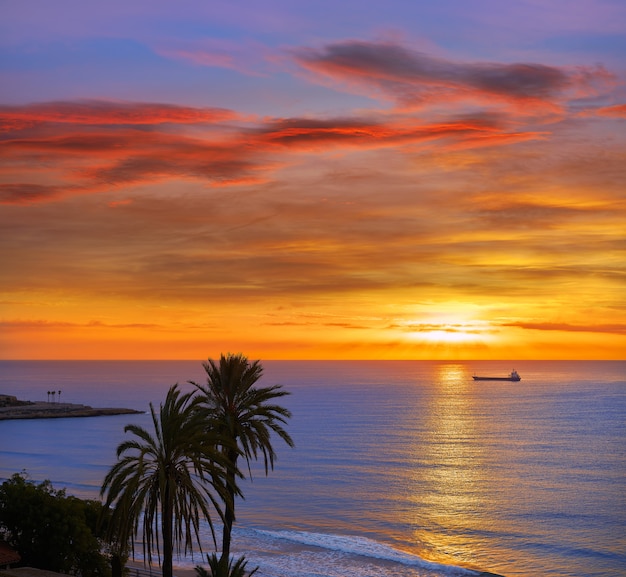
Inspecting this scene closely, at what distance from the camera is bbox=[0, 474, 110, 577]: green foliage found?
137 feet

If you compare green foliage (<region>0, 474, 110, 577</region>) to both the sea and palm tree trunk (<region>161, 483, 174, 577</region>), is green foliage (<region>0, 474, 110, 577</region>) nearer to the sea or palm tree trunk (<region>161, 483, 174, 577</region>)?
palm tree trunk (<region>161, 483, 174, 577</region>)

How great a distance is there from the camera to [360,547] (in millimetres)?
65250

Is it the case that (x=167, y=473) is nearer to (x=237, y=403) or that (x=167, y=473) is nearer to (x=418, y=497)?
(x=237, y=403)

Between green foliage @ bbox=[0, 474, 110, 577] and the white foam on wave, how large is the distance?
26.6 m

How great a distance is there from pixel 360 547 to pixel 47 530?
31.3 m

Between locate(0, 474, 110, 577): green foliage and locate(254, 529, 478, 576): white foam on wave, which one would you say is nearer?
locate(0, 474, 110, 577): green foliage

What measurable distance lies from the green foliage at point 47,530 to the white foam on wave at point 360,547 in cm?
2664

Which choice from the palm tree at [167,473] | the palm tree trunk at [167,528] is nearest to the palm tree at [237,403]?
the palm tree at [167,473]

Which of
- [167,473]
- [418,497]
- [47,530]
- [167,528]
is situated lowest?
[47,530]

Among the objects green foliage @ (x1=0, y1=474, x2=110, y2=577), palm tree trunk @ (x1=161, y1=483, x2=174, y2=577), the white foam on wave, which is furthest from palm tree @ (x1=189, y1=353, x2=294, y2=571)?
the white foam on wave

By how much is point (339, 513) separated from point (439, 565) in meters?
21.9

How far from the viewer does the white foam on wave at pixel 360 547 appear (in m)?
58.9

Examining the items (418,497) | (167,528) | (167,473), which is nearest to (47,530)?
(167,528)

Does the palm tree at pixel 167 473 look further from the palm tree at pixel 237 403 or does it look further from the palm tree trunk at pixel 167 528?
the palm tree at pixel 237 403
